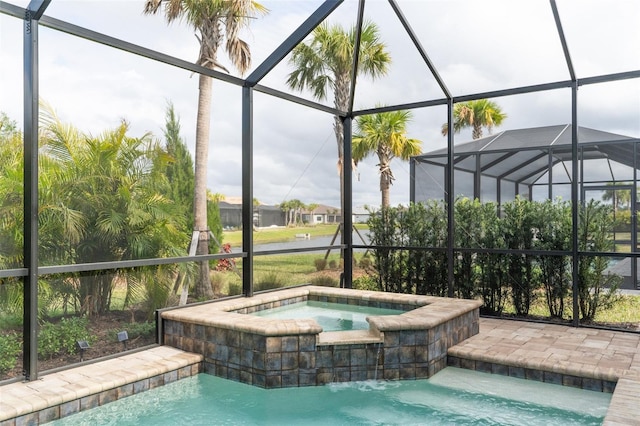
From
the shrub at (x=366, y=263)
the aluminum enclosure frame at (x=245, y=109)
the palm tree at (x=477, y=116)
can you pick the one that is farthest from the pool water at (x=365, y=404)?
the palm tree at (x=477, y=116)

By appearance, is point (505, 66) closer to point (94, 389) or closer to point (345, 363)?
point (345, 363)

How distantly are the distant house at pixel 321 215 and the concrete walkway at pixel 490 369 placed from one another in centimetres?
392

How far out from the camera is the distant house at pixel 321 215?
9092 millimetres

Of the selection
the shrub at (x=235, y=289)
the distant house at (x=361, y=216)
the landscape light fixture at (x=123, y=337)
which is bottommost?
the landscape light fixture at (x=123, y=337)

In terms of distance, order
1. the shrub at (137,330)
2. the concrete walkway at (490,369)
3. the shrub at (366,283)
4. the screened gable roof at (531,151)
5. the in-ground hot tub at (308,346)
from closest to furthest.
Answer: the concrete walkway at (490,369) < the in-ground hot tub at (308,346) < the shrub at (137,330) < the screened gable roof at (531,151) < the shrub at (366,283)

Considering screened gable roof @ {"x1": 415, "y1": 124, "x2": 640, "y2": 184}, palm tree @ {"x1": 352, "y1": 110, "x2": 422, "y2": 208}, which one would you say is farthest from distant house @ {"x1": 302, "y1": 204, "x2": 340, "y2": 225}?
screened gable roof @ {"x1": 415, "y1": 124, "x2": 640, "y2": 184}

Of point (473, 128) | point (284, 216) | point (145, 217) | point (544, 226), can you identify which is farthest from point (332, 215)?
point (145, 217)

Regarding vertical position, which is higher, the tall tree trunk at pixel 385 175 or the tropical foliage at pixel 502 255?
the tall tree trunk at pixel 385 175

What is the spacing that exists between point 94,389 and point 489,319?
16.4ft

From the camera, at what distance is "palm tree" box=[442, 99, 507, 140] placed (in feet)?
29.5

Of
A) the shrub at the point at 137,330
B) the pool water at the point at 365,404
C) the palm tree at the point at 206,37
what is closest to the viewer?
the pool water at the point at 365,404

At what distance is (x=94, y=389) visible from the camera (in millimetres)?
3887

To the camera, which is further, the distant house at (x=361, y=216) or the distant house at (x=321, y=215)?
the distant house at (x=321, y=215)

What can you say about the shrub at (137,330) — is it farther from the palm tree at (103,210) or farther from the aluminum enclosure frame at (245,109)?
the aluminum enclosure frame at (245,109)
